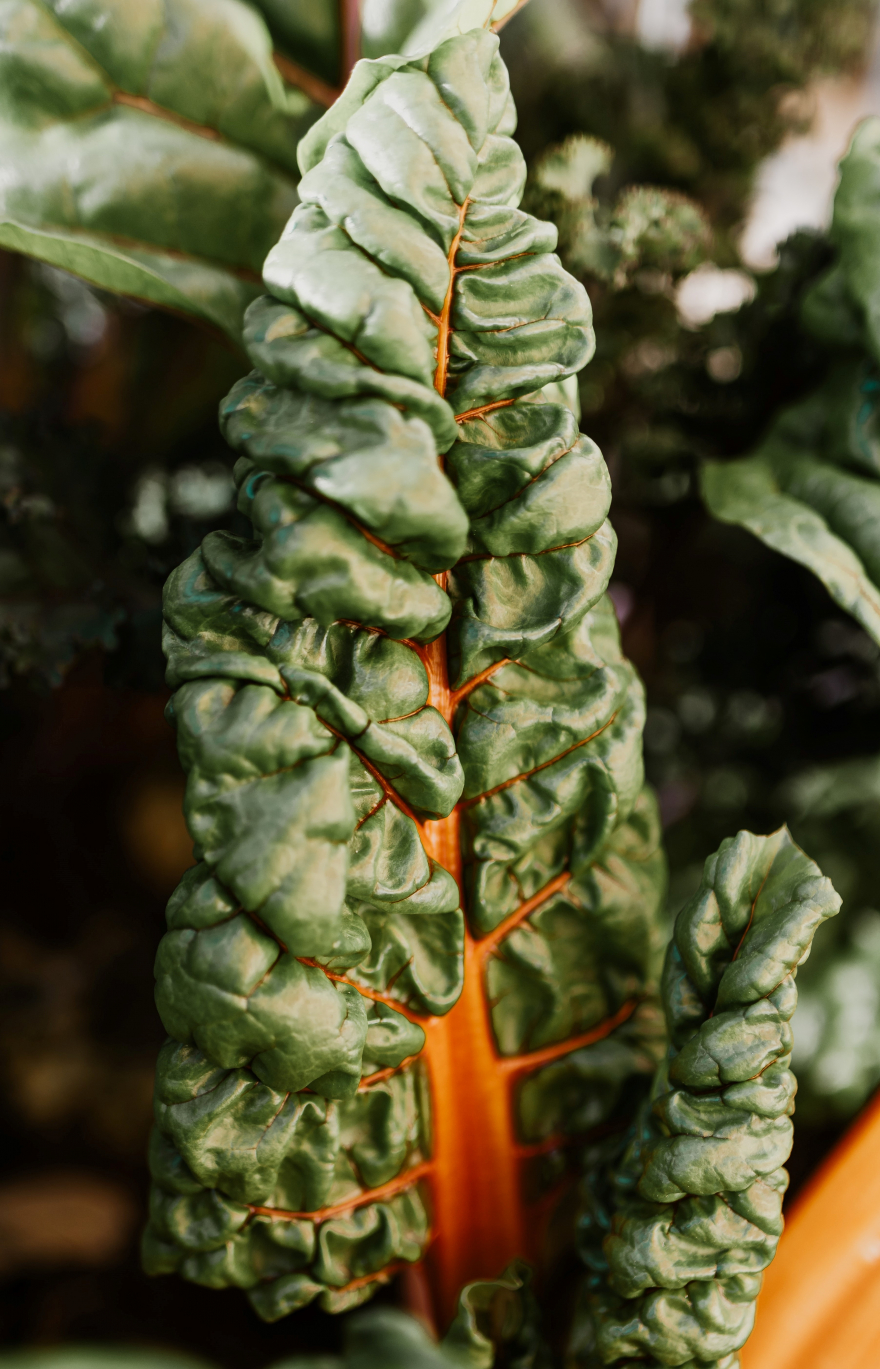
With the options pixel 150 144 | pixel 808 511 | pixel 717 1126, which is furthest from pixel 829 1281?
pixel 150 144

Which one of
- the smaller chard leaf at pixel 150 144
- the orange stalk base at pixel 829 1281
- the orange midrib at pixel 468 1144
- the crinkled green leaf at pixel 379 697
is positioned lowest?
the orange stalk base at pixel 829 1281

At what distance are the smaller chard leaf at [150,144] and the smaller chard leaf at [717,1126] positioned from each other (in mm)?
462

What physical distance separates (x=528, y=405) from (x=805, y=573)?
498 mm

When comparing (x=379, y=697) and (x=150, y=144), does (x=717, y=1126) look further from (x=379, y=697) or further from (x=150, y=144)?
(x=150, y=144)

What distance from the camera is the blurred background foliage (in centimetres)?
71

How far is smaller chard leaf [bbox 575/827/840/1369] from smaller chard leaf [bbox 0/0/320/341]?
462mm

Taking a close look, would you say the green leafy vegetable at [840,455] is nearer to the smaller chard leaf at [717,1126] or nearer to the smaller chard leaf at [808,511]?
the smaller chard leaf at [808,511]

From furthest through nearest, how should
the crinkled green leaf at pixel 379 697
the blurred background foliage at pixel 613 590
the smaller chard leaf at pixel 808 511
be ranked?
the blurred background foliage at pixel 613 590 < the smaller chard leaf at pixel 808 511 < the crinkled green leaf at pixel 379 697

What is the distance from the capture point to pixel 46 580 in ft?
2.29

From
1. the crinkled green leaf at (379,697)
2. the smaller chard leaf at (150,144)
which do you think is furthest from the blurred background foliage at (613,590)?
the crinkled green leaf at (379,697)

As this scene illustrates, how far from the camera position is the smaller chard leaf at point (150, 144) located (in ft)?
1.92

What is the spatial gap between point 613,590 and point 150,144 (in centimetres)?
54

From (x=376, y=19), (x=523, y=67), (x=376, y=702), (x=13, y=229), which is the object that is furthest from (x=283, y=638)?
(x=523, y=67)

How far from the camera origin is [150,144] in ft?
2.03
